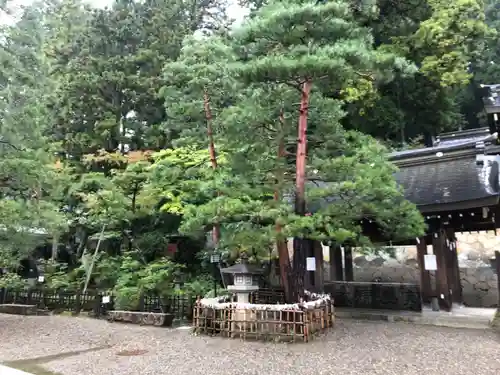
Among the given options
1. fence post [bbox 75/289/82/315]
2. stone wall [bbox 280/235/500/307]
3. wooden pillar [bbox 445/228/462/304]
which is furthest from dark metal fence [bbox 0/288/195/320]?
wooden pillar [bbox 445/228/462/304]

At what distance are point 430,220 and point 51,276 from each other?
13.3 meters

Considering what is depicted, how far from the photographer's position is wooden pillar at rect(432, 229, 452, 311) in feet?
36.2

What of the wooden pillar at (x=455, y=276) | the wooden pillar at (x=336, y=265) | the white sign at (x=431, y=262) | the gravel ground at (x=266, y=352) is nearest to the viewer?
the gravel ground at (x=266, y=352)

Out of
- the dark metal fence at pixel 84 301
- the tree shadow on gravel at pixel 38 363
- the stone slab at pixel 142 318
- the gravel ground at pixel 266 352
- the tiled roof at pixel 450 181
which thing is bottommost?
the tree shadow on gravel at pixel 38 363

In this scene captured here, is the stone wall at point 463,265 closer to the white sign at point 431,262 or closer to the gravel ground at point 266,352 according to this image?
the white sign at point 431,262

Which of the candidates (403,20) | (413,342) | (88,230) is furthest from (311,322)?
(403,20)

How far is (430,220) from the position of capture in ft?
36.3

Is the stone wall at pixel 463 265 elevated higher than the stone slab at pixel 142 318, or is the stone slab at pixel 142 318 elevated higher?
the stone wall at pixel 463 265

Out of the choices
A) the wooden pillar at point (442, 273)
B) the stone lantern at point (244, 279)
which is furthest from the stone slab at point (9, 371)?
the wooden pillar at point (442, 273)

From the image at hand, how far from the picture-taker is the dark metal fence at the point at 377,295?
11914 millimetres

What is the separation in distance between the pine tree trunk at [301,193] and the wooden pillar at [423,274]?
4260 millimetres

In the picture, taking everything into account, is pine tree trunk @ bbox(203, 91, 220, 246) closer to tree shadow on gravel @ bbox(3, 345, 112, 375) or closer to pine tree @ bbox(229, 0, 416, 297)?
pine tree @ bbox(229, 0, 416, 297)

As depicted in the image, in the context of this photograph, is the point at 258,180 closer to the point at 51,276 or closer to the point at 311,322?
the point at 311,322

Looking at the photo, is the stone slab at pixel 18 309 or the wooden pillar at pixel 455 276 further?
the stone slab at pixel 18 309
